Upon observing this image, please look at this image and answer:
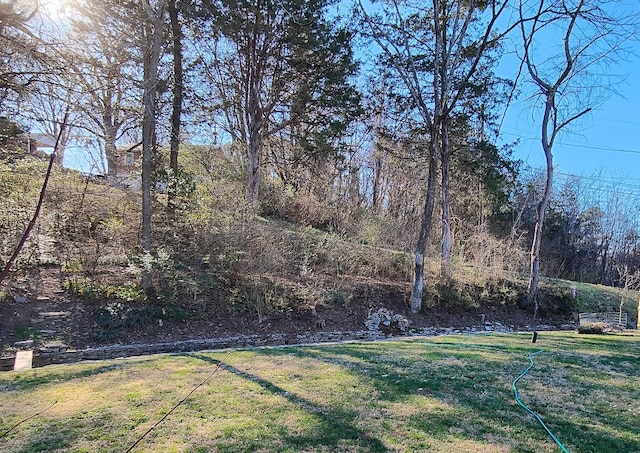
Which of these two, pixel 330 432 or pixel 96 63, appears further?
pixel 96 63

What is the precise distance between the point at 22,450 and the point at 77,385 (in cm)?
130

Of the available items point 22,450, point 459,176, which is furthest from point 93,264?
point 459,176

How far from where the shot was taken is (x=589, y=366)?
4445 mm

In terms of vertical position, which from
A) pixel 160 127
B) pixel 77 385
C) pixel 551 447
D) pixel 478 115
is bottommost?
pixel 77 385

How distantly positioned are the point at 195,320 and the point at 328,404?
515 centimetres

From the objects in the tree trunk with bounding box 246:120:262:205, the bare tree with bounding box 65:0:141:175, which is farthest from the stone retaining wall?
the tree trunk with bounding box 246:120:262:205

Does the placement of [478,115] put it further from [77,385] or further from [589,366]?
[77,385]

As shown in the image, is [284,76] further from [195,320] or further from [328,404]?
[328,404]

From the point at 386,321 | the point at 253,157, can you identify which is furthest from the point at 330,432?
the point at 253,157

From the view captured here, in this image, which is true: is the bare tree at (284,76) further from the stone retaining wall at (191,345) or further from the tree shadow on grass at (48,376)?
the tree shadow on grass at (48,376)

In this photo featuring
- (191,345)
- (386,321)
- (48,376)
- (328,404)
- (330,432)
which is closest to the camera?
(330,432)

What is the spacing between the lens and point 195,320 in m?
7.50

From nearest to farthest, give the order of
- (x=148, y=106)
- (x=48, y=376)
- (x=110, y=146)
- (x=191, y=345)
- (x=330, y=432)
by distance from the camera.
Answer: (x=330, y=432) → (x=48, y=376) → (x=191, y=345) → (x=110, y=146) → (x=148, y=106)

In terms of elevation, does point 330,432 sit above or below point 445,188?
below
